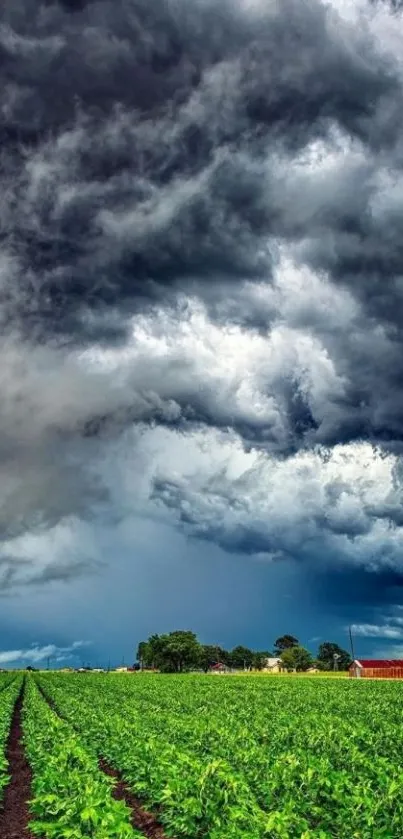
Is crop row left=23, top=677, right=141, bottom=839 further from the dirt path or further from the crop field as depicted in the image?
the dirt path

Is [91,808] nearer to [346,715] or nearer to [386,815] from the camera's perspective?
[386,815]

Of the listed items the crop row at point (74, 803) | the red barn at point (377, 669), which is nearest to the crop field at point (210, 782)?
the crop row at point (74, 803)

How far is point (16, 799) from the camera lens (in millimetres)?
20047

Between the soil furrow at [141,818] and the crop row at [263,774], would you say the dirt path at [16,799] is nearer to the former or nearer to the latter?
the soil furrow at [141,818]

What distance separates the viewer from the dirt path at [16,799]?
16.3 m

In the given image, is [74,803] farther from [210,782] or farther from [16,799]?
[16,799]

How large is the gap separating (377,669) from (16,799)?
432 ft

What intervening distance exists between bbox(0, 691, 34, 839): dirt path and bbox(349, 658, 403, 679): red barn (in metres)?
115

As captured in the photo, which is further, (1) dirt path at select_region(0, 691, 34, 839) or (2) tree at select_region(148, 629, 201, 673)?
(2) tree at select_region(148, 629, 201, 673)

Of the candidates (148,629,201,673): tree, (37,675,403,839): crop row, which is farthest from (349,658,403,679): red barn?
(37,675,403,839): crop row

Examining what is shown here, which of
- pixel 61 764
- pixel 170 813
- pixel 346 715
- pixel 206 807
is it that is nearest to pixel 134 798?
pixel 61 764

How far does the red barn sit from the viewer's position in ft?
433

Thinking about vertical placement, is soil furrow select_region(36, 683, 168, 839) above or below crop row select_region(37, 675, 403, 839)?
below

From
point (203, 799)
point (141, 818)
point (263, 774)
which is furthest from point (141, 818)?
point (203, 799)
